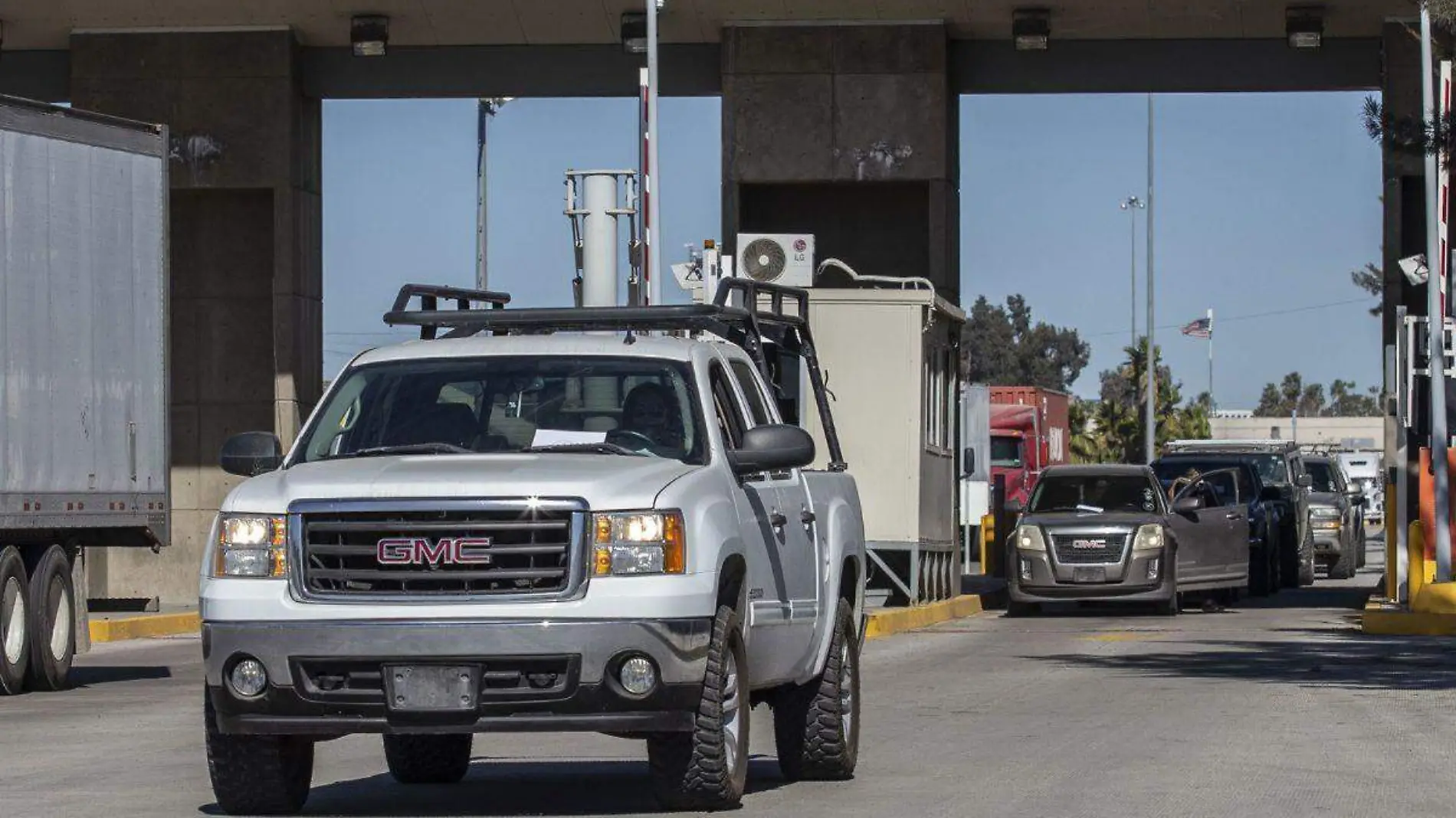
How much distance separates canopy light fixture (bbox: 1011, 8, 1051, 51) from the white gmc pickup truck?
19786mm

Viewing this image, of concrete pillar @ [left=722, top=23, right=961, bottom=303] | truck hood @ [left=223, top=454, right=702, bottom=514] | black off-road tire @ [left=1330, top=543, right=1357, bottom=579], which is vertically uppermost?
concrete pillar @ [left=722, top=23, right=961, bottom=303]

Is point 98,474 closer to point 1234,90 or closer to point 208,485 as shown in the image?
point 208,485

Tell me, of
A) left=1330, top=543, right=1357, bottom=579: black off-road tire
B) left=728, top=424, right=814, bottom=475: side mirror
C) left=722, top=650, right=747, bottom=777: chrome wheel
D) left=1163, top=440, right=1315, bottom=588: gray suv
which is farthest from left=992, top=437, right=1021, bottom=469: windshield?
left=722, top=650, right=747, bottom=777: chrome wheel

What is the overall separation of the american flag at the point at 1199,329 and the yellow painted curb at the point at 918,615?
5807 cm

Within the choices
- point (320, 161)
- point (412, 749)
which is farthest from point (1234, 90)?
point (412, 749)

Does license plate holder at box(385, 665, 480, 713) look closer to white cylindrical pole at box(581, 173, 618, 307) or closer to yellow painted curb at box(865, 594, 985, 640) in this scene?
yellow painted curb at box(865, 594, 985, 640)

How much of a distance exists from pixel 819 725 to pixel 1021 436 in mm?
45870

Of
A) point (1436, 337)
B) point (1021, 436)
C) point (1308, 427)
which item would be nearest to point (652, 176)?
point (1436, 337)

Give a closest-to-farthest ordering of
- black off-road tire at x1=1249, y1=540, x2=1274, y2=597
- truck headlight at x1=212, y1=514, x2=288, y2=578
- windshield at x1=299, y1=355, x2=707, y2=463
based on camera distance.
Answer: truck headlight at x1=212, y1=514, x2=288, y2=578, windshield at x1=299, y1=355, x2=707, y2=463, black off-road tire at x1=1249, y1=540, x2=1274, y2=597

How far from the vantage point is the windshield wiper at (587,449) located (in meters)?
10.4

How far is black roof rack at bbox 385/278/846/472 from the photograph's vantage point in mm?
11195

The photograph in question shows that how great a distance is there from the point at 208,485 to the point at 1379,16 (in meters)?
14.8

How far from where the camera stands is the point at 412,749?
460 inches

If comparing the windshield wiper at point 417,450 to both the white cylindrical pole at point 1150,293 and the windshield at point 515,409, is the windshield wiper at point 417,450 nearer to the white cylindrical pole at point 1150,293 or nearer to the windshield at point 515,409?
the windshield at point 515,409
